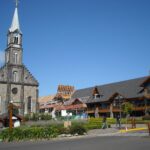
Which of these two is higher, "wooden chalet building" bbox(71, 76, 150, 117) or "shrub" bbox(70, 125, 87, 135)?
"wooden chalet building" bbox(71, 76, 150, 117)

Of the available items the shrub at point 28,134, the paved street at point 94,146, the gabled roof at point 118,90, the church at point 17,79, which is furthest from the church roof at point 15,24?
Answer: the paved street at point 94,146

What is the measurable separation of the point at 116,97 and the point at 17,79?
2560cm

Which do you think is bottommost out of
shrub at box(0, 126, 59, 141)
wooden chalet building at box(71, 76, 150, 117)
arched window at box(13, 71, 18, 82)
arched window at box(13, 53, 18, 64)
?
shrub at box(0, 126, 59, 141)

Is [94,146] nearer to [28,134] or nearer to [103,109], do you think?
[28,134]

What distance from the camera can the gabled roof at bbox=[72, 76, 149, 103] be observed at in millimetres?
64625

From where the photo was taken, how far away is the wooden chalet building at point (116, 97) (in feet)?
200

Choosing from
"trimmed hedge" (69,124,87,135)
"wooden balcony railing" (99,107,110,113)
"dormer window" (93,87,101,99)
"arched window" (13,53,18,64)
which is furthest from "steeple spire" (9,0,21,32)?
"trimmed hedge" (69,124,87,135)

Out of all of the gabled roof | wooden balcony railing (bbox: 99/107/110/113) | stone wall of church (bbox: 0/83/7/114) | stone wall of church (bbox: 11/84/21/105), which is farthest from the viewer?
wooden balcony railing (bbox: 99/107/110/113)

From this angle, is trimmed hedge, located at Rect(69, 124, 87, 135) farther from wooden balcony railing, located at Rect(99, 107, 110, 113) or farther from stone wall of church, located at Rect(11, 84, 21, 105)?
stone wall of church, located at Rect(11, 84, 21, 105)

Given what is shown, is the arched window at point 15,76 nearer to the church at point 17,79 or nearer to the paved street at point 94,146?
the church at point 17,79

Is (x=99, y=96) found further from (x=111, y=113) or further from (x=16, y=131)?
(x=16, y=131)

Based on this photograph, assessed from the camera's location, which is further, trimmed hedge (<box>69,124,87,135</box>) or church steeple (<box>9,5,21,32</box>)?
church steeple (<box>9,5,21,32</box>)

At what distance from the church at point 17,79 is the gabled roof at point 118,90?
52.1ft

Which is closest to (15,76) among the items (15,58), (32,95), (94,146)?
(15,58)
